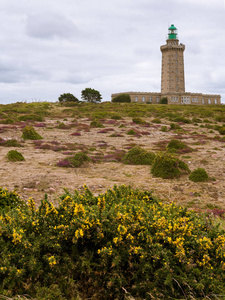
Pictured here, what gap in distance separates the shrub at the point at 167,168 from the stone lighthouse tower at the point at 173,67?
9895cm

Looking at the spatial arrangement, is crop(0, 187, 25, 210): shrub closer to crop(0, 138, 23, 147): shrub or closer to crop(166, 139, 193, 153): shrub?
crop(166, 139, 193, 153): shrub

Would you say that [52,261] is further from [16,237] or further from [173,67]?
[173,67]

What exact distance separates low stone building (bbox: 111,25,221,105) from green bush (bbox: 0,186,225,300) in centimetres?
10136

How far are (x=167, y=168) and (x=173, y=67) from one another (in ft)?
349

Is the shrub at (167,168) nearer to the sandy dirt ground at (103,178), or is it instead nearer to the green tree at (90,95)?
the sandy dirt ground at (103,178)

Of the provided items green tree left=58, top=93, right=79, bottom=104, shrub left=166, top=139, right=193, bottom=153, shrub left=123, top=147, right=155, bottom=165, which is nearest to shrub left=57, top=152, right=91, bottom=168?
shrub left=123, top=147, right=155, bottom=165

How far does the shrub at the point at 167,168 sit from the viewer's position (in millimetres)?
11648

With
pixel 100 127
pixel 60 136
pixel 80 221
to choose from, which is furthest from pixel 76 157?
pixel 100 127

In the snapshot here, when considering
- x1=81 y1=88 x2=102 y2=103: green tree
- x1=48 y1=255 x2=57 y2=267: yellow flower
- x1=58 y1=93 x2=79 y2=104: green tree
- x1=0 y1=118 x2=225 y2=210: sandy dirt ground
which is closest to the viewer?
x1=48 y1=255 x2=57 y2=267: yellow flower

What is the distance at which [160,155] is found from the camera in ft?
41.5

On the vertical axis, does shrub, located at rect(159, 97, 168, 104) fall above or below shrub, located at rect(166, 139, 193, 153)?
above

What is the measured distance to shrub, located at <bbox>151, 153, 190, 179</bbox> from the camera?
1165cm

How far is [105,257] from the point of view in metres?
3.47

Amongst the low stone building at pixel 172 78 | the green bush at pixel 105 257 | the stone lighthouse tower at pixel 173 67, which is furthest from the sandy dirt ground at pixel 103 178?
the stone lighthouse tower at pixel 173 67
